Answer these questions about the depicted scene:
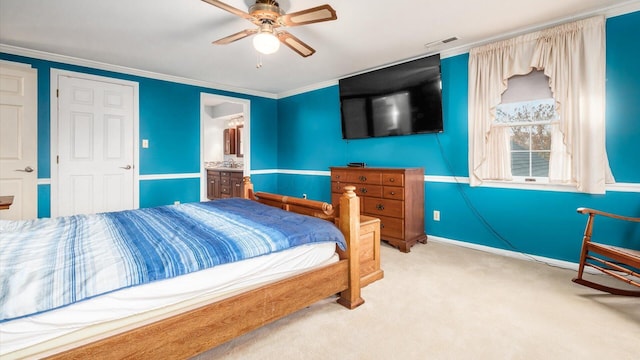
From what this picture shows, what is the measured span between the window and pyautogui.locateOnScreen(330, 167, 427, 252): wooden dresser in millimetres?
1027

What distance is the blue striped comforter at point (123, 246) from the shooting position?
1.09 m

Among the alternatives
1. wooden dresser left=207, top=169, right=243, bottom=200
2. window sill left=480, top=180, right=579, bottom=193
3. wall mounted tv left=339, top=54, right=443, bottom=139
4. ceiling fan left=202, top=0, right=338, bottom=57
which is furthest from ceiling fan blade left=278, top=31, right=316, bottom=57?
wooden dresser left=207, top=169, right=243, bottom=200

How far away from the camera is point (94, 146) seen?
3914 mm

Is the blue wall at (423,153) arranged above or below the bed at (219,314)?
above

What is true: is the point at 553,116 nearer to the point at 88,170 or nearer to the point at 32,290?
the point at 32,290

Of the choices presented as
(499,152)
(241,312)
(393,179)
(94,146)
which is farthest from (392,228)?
(94,146)

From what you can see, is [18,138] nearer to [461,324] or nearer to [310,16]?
[310,16]

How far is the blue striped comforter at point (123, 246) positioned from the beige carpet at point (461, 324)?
553 mm

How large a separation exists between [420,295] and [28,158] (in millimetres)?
4403

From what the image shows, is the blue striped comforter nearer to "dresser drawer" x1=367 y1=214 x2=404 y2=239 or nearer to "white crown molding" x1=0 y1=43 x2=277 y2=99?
"dresser drawer" x1=367 y1=214 x2=404 y2=239

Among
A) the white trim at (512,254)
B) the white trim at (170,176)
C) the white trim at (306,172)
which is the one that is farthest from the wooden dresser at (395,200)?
the white trim at (170,176)

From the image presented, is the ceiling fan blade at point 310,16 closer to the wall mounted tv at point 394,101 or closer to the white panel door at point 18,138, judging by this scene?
the wall mounted tv at point 394,101

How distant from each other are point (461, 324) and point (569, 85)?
95.0 inches

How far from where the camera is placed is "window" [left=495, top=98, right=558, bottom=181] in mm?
2934
